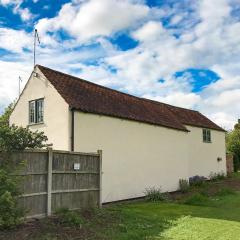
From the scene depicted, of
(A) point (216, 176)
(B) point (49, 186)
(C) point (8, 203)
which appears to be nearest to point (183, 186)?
(A) point (216, 176)

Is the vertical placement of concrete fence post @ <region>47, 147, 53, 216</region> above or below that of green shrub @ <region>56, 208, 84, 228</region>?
above

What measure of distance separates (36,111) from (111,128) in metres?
3.88

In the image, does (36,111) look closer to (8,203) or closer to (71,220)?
(71,220)

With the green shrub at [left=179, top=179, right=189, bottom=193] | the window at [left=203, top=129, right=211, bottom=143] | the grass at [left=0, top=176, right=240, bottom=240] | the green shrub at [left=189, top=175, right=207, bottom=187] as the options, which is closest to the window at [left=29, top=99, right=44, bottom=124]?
the grass at [left=0, top=176, right=240, bottom=240]

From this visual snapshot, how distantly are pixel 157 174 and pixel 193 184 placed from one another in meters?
6.09

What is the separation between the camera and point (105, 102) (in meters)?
21.0

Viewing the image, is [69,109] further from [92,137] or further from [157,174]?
[157,174]

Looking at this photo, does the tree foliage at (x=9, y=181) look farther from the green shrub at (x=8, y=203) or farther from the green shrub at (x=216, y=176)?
the green shrub at (x=216, y=176)

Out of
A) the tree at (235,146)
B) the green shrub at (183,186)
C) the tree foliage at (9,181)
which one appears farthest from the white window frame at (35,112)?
the tree at (235,146)

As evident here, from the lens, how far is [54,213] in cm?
1225

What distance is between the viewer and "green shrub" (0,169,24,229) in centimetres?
951

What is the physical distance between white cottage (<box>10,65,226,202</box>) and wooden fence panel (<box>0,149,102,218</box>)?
3.63 metres

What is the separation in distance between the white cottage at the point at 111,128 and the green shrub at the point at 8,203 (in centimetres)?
749

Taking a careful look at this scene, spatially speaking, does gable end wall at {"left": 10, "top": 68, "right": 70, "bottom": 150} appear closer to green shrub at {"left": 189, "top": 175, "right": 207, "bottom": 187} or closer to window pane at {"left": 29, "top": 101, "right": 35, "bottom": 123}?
window pane at {"left": 29, "top": 101, "right": 35, "bottom": 123}
